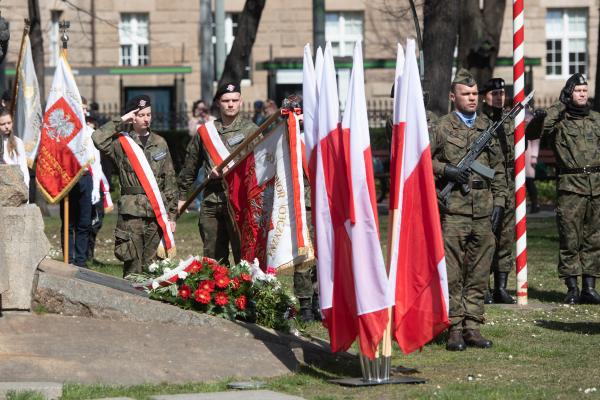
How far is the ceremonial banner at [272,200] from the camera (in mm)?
10744

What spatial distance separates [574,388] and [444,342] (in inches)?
89.8

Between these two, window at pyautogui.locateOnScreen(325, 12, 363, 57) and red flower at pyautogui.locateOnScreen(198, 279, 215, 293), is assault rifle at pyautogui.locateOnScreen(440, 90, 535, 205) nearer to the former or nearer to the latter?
red flower at pyautogui.locateOnScreen(198, 279, 215, 293)

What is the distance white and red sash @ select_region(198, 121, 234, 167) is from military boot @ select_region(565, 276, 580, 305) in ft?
12.6

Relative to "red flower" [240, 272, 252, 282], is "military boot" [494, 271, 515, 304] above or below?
below

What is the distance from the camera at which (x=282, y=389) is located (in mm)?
8938

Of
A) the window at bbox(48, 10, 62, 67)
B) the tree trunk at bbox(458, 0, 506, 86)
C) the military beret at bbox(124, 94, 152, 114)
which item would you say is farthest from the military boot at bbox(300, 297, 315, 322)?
the window at bbox(48, 10, 62, 67)

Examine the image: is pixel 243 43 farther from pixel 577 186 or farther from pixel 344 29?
pixel 344 29

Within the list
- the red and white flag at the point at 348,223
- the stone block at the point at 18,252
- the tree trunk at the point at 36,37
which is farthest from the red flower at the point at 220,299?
the tree trunk at the point at 36,37

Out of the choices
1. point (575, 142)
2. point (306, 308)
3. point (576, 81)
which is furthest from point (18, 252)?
point (575, 142)

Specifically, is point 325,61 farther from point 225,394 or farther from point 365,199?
point 225,394

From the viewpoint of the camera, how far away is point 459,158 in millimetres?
11281

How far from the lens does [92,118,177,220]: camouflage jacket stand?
41.7ft

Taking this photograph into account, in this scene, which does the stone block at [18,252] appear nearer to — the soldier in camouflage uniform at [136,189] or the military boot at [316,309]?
the soldier in camouflage uniform at [136,189]

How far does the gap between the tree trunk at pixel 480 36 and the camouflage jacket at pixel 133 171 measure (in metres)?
14.3
